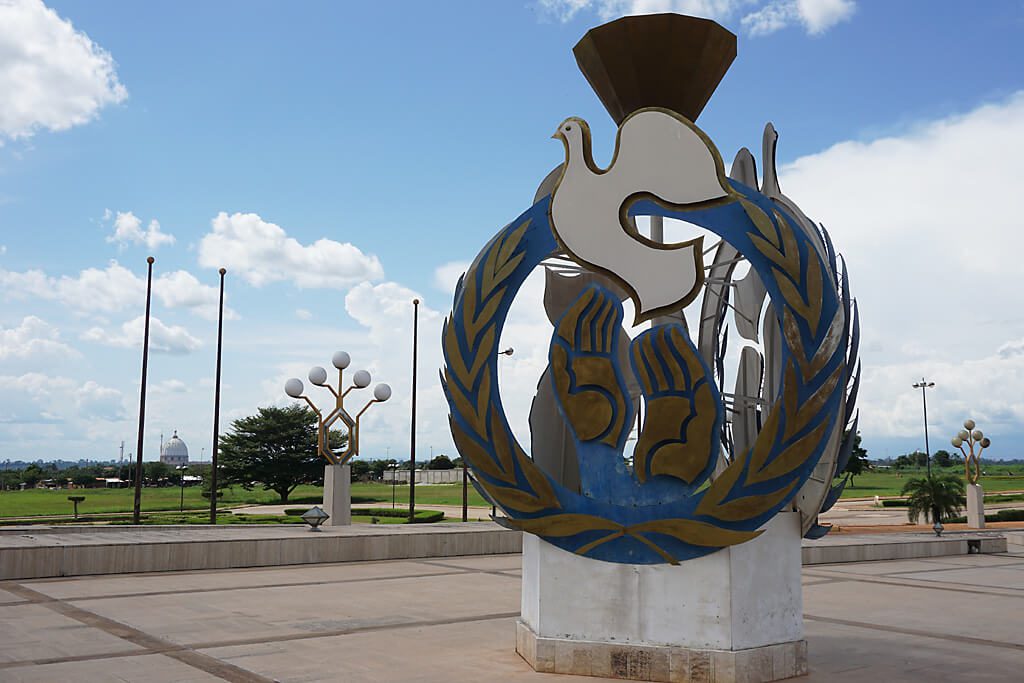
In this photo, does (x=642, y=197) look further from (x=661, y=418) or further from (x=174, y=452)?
(x=174, y=452)

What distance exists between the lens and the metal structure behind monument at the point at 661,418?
10.1 m

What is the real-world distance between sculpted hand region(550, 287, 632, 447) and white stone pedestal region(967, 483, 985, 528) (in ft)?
105

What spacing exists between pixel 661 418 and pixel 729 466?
89 centimetres

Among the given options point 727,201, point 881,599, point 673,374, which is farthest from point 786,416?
point 881,599

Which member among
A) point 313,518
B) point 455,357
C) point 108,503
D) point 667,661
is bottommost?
point 108,503

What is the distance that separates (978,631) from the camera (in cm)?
1402

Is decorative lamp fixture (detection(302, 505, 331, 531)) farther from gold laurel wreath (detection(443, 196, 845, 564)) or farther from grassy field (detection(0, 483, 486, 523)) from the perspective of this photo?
grassy field (detection(0, 483, 486, 523))

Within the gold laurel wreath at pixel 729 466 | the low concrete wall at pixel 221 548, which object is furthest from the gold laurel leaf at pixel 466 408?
the low concrete wall at pixel 221 548

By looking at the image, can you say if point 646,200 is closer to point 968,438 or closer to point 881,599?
point 881,599

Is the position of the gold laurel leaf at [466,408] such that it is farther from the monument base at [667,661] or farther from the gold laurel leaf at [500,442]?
the monument base at [667,661]

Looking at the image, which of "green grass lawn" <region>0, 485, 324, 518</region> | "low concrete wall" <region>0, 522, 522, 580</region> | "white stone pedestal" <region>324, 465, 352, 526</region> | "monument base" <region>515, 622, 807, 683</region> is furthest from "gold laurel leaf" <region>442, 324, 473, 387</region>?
"green grass lawn" <region>0, 485, 324, 518</region>

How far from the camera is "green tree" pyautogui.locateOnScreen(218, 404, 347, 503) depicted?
5628cm

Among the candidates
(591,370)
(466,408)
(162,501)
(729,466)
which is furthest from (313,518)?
(162,501)

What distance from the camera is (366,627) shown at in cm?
1379
